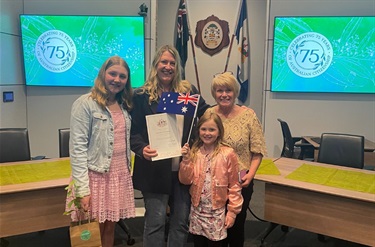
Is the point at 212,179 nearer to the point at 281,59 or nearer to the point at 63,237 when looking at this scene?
the point at 63,237

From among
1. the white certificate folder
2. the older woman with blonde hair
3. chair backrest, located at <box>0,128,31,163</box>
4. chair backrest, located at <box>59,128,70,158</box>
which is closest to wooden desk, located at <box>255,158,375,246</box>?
the older woman with blonde hair

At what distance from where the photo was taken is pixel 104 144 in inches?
74.8

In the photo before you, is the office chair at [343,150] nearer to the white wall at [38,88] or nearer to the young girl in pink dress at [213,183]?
the young girl in pink dress at [213,183]

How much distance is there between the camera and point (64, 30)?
4.57 meters

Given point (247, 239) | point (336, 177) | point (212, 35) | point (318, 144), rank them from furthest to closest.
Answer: point (212, 35) → point (318, 144) → point (247, 239) → point (336, 177)

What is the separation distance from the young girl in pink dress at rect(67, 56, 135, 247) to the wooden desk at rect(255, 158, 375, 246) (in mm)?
1084

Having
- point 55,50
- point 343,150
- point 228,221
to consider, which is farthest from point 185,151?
point 55,50

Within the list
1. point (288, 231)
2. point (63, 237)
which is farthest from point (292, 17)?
point (63, 237)

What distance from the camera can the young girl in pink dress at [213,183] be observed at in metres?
1.94

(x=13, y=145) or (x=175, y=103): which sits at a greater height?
(x=175, y=103)

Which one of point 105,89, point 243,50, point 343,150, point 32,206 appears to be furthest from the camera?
point 243,50

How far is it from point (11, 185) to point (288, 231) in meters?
2.45

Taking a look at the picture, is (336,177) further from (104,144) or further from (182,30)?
(182,30)

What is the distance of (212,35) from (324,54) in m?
1.90
